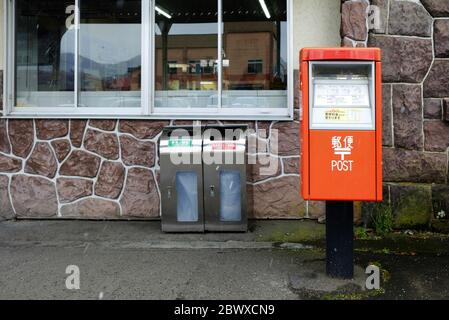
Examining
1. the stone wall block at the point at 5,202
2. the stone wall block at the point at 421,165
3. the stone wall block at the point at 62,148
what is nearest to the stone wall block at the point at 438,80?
the stone wall block at the point at 421,165

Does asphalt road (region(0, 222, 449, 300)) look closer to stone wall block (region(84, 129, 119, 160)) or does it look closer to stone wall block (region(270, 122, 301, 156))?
stone wall block (region(84, 129, 119, 160))

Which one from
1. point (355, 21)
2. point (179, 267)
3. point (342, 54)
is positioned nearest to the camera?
point (342, 54)

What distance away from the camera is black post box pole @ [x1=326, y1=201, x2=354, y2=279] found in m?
4.32

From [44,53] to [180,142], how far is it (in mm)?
2708

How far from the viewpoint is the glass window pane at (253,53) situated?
6.83m

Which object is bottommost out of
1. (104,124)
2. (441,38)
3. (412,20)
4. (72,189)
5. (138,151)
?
(72,189)

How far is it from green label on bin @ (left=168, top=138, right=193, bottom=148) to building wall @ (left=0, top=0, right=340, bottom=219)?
0.82 metres

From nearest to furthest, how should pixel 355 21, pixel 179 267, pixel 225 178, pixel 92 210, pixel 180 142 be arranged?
pixel 179 267, pixel 180 142, pixel 225 178, pixel 355 21, pixel 92 210

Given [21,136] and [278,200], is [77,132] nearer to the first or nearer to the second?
[21,136]

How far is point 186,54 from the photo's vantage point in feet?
23.1

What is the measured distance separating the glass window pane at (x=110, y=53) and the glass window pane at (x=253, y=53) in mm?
1236

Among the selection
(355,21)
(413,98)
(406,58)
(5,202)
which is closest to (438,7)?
(406,58)

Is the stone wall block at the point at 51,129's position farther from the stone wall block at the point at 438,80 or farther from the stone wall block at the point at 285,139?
the stone wall block at the point at 438,80

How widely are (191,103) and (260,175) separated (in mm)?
1382
